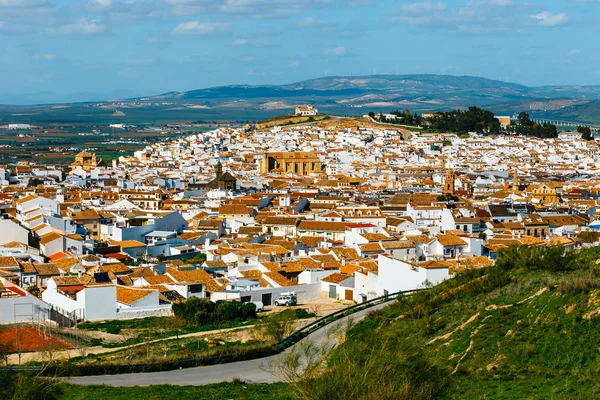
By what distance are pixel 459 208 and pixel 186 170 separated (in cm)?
3520

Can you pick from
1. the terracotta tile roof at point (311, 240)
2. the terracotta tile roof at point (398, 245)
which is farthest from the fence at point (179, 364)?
the terracotta tile roof at point (311, 240)

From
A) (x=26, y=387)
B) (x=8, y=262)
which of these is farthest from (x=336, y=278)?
(x=26, y=387)

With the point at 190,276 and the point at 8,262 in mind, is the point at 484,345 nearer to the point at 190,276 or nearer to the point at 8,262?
the point at 190,276

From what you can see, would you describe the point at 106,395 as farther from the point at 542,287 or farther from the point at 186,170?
the point at 186,170

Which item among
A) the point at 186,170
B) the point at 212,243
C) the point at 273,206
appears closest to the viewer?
the point at 212,243

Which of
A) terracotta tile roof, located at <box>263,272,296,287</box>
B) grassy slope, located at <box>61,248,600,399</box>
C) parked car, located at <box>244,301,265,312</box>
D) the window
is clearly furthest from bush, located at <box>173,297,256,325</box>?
grassy slope, located at <box>61,248,600,399</box>

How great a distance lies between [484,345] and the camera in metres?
12.4

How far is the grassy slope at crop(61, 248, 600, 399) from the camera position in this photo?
28.9ft

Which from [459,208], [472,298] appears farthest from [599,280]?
[459,208]

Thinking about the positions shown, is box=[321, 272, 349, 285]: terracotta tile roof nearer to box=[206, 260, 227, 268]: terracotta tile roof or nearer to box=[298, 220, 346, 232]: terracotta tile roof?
box=[206, 260, 227, 268]: terracotta tile roof

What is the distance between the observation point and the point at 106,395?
11906 millimetres

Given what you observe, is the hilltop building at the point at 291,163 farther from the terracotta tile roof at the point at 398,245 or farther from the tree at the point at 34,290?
the tree at the point at 34,290

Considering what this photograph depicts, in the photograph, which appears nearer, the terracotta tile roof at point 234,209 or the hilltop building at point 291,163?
the terracotta tile roof at point 234,209

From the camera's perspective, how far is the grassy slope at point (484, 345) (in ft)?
28.9
